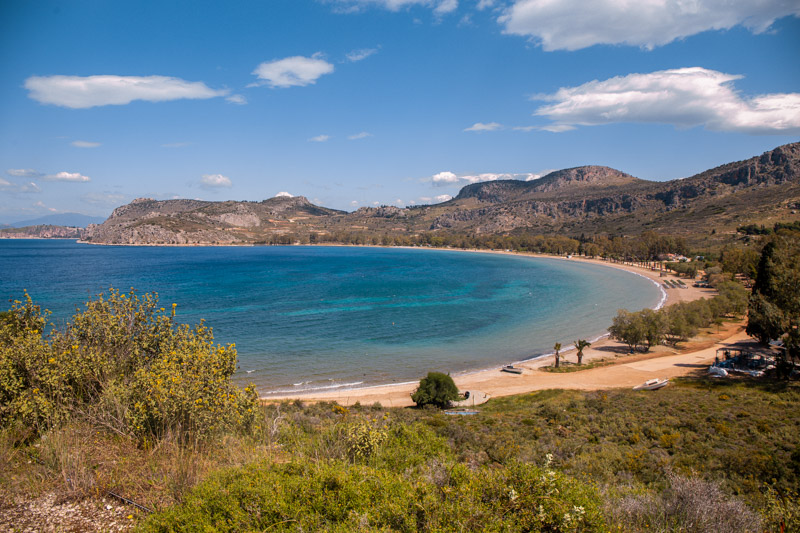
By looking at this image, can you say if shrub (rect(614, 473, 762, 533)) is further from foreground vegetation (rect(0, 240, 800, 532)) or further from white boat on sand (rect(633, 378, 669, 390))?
white boat on sand (rect(633, 378, 669, 390))

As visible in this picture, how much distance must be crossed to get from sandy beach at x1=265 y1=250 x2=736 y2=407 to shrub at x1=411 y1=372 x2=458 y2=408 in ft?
3.72

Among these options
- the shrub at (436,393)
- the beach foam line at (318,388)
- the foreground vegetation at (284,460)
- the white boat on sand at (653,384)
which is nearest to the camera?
the foreground vegetation at (284,460)

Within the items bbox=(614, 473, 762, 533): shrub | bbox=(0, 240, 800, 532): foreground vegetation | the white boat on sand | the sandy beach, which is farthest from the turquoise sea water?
bbox=(614, 473, 762, 533): shrub

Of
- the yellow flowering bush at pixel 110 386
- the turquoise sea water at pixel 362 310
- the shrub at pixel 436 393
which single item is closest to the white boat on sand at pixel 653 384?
the turquoise sea water at pixel 362 310

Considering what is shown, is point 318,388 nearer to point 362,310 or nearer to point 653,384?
point 653,384

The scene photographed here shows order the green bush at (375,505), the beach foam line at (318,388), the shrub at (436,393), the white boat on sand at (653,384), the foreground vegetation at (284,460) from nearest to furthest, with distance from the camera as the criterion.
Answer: the green bush at (375,505), the foreground vegetation at (284,460), the shrub at (436,393), the white boat on sand at (653,384), the beach foam line at (318,388)

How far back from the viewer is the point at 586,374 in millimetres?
33688

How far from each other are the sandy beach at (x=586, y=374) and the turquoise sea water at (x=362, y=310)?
2.17 m

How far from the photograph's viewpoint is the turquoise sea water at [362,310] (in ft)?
118

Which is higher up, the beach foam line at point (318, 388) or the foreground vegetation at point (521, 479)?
the foreground vegetation at point (521, 479)

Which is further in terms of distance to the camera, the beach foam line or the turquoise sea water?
the turquoise sea water

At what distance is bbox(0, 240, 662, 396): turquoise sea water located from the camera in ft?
118

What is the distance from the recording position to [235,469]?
6957mm

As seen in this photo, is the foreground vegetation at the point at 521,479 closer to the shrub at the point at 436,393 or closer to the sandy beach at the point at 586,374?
the shrub at the point at 436,393
